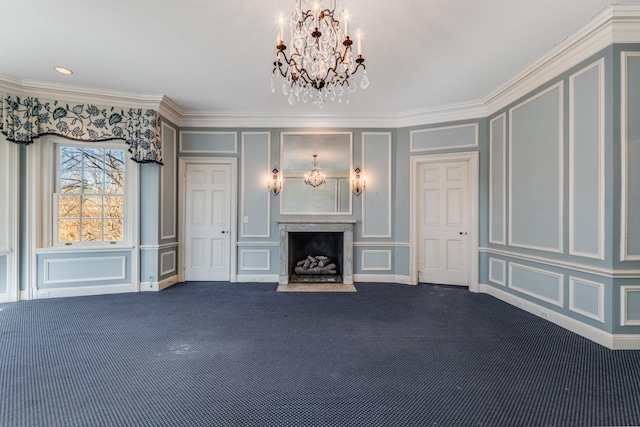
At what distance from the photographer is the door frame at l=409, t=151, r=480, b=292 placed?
14.6 ft

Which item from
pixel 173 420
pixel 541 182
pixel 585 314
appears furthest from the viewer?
pixel 541 182

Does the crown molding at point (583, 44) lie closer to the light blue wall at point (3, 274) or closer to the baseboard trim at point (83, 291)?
the baseboard trim at point (83, 291)

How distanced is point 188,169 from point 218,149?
0.63 metres

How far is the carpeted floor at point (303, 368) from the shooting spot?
1.71 m

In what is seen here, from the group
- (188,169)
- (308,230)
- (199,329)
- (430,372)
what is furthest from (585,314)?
(188,169)

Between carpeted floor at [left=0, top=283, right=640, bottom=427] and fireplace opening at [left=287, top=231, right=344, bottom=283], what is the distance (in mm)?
1448

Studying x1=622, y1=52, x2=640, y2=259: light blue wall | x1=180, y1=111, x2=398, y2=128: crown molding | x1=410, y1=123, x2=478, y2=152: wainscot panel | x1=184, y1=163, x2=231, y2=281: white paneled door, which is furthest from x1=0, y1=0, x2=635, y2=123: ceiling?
x1=184, y1=163, x2=231, y2=281: white paneled door

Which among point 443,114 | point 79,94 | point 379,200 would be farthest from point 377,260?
point 79,94

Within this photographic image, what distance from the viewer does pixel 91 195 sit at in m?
4.22

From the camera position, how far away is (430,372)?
7.09ft

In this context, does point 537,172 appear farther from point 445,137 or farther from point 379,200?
point 379,200

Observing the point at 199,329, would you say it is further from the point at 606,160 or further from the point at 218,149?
the point at 606,160

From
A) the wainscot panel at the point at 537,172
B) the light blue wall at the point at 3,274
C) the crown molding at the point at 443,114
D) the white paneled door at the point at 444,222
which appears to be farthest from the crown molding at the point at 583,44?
the light blue wall at the point at 3,274

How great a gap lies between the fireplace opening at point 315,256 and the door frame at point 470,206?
1218 millimetres
